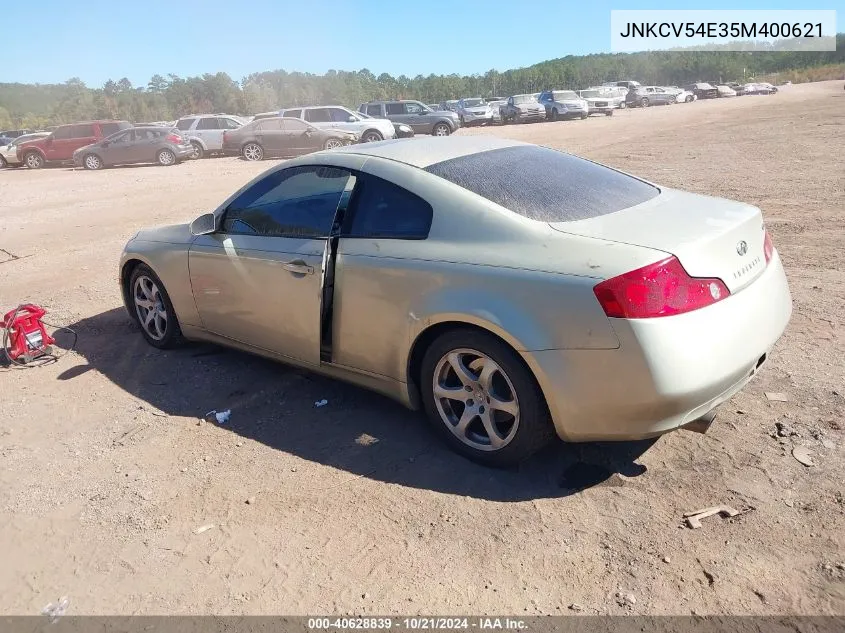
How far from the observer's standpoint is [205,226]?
4.63m

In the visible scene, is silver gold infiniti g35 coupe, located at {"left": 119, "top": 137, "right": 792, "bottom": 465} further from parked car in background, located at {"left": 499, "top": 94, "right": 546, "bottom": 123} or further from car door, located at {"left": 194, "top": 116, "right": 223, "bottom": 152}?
parked car in background, located at {"left": 499, "top": 94, "right": 546, "bottom": 123}

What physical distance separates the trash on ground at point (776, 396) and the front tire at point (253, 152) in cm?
2214

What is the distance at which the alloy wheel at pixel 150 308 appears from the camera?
5223 mm

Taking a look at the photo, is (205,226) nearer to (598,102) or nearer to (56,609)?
(56,609)

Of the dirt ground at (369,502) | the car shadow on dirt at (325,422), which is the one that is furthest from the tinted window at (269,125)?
the dirt ground at (369,502)

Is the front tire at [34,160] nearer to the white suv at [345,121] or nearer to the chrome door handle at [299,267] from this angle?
the white suv at [345,121]

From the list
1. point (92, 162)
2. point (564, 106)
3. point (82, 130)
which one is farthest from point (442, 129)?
point (82, 130)

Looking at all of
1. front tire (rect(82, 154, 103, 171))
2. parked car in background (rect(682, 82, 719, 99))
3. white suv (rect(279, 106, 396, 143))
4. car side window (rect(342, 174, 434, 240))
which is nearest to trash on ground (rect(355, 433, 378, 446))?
car side window (rect(342, 174, 434, 240))

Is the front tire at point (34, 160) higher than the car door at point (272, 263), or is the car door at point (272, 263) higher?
the front tire at point (34, 160)

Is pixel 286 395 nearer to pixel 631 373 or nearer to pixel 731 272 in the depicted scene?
pixel 631 373

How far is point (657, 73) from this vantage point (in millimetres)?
108750

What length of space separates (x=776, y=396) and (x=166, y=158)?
23767 mm

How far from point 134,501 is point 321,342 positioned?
4.18 ft

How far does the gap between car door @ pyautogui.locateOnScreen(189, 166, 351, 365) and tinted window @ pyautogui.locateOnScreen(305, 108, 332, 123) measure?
21280 mm
